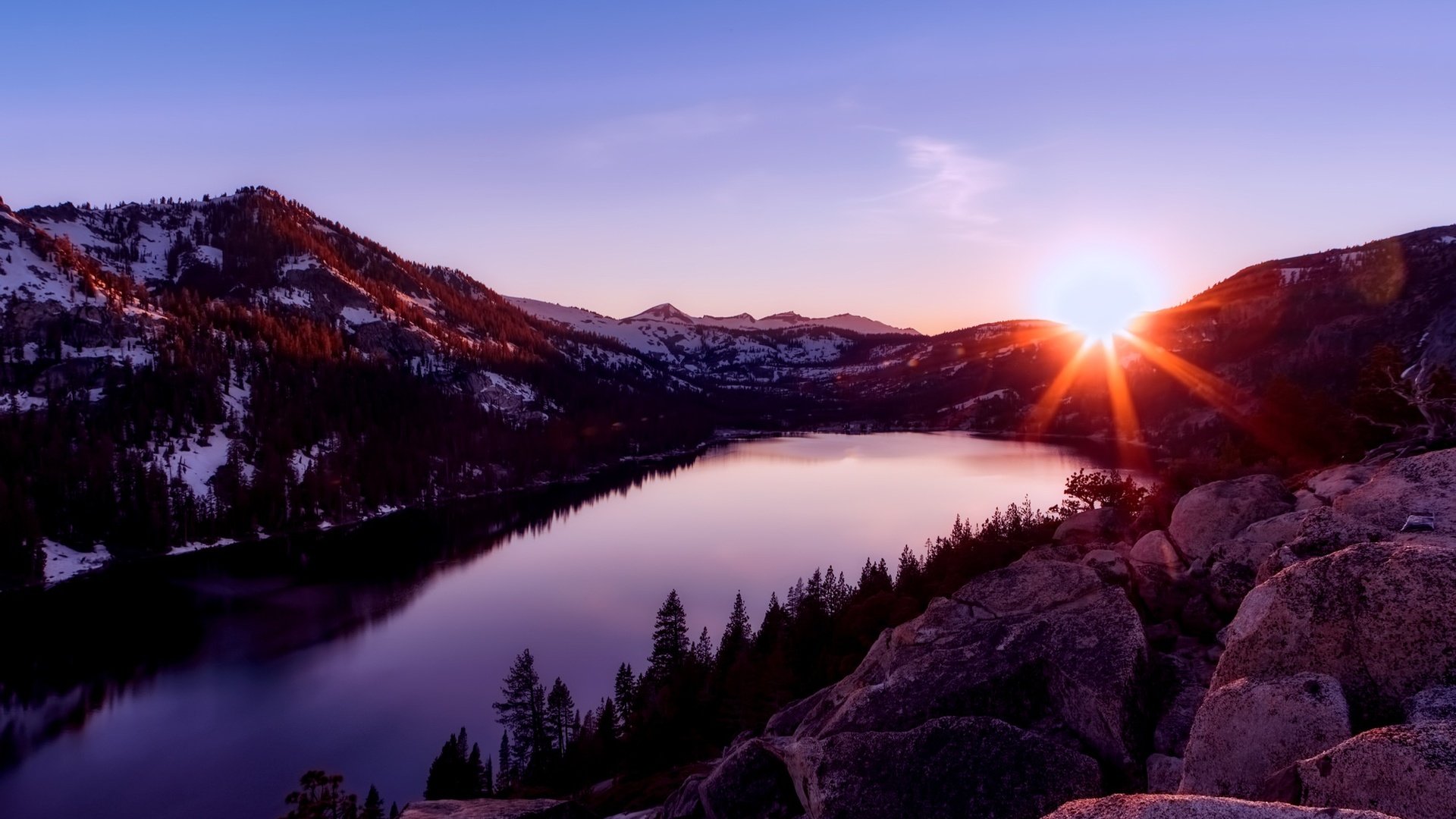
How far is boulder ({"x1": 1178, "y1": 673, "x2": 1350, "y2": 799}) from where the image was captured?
7.88 meters

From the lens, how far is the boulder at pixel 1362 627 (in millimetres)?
8250

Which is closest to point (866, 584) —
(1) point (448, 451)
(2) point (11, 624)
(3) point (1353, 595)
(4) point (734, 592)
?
(4) point (734, 592)

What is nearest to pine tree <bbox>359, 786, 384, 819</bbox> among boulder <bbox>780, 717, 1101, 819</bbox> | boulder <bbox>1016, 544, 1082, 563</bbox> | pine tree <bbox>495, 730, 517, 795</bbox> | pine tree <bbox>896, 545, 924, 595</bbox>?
pine tree <bbox>495, 730, 517, 795</bbox>

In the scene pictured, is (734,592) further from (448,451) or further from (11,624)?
(448,451)

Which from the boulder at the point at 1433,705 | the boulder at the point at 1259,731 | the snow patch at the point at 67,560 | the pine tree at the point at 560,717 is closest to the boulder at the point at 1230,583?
the boulder at the point at 1259,731

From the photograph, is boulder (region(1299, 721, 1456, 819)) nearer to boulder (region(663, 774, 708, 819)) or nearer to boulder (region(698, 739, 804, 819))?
boulder (region(698, 739, 804, 819))

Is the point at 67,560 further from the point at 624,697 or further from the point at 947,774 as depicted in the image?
the point at 947,774

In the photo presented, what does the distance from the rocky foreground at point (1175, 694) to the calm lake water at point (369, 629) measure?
35.3 m

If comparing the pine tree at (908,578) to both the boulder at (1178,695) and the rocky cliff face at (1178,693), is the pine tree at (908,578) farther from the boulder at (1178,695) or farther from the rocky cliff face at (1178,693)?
the boulder at (1178,695)

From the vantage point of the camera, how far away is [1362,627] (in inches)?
346

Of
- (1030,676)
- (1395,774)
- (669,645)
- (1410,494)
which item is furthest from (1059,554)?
(669,645)

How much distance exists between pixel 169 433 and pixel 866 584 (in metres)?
122

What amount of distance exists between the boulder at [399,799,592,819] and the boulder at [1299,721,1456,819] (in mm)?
11098

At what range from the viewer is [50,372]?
128750 millimetres
